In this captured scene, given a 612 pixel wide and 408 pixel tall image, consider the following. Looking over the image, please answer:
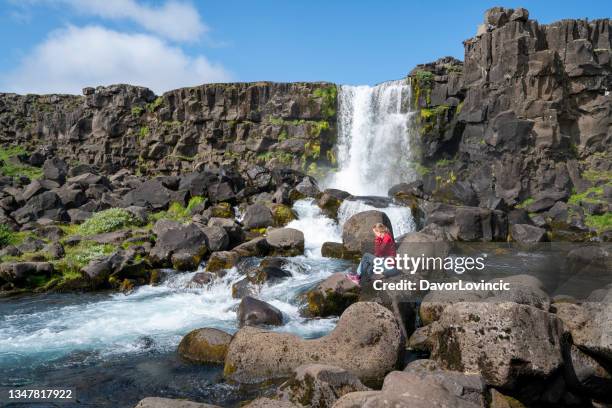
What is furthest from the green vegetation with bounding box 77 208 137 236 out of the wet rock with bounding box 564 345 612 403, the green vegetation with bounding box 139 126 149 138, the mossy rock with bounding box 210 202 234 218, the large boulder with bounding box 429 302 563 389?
the green vegetation with bounding box 139 126 149 138

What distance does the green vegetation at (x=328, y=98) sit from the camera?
1543 inches

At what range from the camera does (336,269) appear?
1816 cm

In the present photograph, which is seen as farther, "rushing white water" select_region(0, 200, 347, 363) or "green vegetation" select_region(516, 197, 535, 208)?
"green vegetation" select_region(516, 197, 535, 208)

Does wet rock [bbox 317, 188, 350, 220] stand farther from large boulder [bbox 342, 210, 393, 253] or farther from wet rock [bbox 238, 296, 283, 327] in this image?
wet rock [bbox 238, 296, 283, 327]

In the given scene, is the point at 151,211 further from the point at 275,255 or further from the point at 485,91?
the point at 485,91

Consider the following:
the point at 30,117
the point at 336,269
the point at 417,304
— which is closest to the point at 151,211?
the point at 336,269

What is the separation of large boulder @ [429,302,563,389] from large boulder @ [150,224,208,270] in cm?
1298

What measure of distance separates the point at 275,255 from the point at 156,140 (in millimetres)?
28873

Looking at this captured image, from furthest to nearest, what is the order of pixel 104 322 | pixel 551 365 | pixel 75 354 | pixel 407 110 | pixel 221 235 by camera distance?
pixel 407 110
pixel 221 235
pixel 104 322
pixel 75 354
pixel 551 365

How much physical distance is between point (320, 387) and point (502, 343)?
3028mm

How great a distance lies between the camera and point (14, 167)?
45156mm

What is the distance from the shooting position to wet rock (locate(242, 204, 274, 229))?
2416 cm

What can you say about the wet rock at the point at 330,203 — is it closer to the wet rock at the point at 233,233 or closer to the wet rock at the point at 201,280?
the wet rock at the point at 233,233

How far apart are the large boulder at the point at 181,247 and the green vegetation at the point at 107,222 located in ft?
16.2
